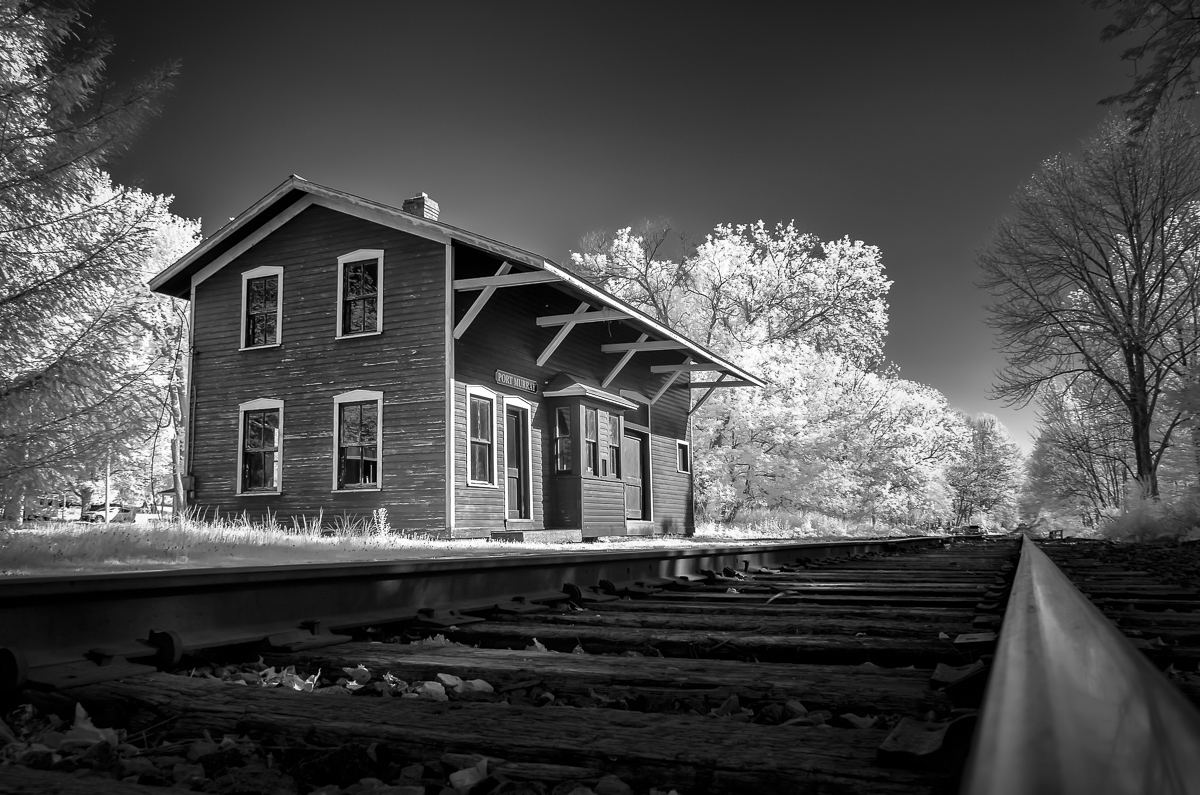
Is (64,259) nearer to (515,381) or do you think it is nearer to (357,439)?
(357,439)

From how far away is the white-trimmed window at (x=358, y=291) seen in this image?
54.1ft

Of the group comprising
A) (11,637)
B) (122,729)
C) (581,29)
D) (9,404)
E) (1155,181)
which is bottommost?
(122,729)

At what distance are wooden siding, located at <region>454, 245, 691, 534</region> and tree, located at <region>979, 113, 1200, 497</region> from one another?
34.6 feet

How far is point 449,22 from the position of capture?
45438 millimetres

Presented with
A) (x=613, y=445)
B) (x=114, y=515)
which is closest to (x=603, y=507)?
(x=613, y=445)

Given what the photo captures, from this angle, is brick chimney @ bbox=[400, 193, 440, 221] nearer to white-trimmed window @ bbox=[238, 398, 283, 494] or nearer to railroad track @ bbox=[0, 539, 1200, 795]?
white-trimmed window @ bbox=[238, 398, 283, 494]

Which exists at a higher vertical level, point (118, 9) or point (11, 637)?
point (118, 9)

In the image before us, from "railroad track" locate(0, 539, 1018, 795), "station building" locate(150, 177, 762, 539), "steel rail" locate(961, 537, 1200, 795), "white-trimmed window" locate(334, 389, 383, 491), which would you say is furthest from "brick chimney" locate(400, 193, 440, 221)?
"steel rail" locate(961, 537, 1200, 795)

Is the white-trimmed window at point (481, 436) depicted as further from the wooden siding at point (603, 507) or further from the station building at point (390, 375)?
the wooden siding at point (603, 507)

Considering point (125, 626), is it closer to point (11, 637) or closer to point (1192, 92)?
point (11, 637)

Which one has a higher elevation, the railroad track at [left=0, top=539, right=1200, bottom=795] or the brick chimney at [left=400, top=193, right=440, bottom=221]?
the brick chimney at [left=400, top=193, right=440, bottom=221]

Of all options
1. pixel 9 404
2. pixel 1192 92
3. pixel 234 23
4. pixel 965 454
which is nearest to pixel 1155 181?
pixel 1192 92

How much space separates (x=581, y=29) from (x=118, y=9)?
2588 centimetres

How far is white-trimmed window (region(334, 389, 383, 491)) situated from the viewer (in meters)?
16.0
